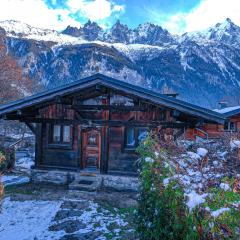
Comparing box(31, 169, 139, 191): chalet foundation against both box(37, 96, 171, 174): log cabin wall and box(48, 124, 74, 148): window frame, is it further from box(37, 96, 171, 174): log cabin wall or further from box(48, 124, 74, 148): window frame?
box(48, 124, 74, 148): window frame

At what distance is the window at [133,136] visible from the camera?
1437 cm

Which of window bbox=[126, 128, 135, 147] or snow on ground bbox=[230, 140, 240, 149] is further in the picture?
window bbox=[126, 128, 135, 147]

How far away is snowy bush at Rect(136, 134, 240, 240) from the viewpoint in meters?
3.04

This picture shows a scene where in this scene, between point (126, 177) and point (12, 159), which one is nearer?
point (126, 177)

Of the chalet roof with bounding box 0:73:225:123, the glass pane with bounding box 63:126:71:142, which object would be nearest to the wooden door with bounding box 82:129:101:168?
the glass pane with bounding box 63:126:71:142

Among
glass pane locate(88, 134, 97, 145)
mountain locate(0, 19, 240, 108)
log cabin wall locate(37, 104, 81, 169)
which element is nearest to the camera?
log cabin wall locate(37, 104, 81, 169)

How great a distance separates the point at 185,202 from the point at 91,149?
1153cm

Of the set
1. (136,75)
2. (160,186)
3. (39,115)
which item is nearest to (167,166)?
(160,186)

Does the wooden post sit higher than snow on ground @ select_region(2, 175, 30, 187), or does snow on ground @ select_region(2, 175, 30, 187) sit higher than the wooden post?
the wooden post

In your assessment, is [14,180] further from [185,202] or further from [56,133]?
[185,202]

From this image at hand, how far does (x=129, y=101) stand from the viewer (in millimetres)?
14461

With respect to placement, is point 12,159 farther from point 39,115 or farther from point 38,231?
point 38,231

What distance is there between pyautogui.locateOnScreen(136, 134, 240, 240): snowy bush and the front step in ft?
24.0

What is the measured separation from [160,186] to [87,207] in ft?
23.1
